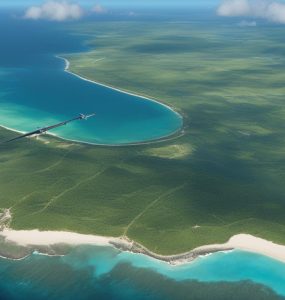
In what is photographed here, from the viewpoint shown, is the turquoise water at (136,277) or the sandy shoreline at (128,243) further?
the sandy shoreline at (128,243)

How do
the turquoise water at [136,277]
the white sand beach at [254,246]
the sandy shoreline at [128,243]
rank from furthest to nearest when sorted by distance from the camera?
the white sand beach at [254,246]
the sandy shoreline at [128,243]
the turquoise water at [136,277]

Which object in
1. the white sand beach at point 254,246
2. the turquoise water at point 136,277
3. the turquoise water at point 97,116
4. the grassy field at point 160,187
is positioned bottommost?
the turquoise water at point 136,277

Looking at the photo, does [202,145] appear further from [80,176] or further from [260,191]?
[80,176]

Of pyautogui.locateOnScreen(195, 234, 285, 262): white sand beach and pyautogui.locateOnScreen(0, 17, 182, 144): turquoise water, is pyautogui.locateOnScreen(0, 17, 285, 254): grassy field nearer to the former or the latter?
pyautogui.locateOnScreen(195, 234, 285, 262): white sand beach

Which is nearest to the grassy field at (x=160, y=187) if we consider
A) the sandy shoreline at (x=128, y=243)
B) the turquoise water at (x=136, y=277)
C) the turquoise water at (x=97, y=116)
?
the sandy shoreline at (x=128, y=243)

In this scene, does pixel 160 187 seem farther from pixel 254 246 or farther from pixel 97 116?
pixel 97 116

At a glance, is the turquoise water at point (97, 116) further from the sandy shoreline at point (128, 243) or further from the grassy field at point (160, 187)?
the sandy shoreline at point (128, 243)
